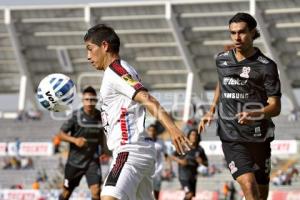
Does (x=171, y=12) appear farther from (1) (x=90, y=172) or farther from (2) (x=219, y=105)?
(2) (x=219, y=105)

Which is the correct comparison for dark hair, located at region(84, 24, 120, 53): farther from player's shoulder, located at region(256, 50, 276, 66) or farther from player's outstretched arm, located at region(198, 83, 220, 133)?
player's shoulder, located at region(256, 50, 276, 66)

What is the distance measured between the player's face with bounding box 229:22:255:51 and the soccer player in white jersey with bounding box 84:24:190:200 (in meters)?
1.78

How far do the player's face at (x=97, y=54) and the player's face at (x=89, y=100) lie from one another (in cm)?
606

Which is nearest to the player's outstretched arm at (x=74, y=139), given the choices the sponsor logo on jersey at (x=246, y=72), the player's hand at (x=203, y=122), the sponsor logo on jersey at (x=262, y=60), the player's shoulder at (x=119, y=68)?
the player's hand at (x=203, y=122)

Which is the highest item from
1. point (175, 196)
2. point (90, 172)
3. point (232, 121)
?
point (232, 121)

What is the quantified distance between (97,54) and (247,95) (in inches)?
83.1

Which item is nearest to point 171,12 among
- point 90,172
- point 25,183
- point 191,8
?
point 191,8

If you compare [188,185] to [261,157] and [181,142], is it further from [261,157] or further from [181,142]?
[181,142]

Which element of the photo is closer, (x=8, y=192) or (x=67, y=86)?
(x=67, y=86)

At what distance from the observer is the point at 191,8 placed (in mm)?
44812

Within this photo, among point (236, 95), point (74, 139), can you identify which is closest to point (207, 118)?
point (236, 95)

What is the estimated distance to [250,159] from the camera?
27.9ft

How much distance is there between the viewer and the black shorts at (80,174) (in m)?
13.5

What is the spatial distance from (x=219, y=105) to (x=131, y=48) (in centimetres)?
3932
